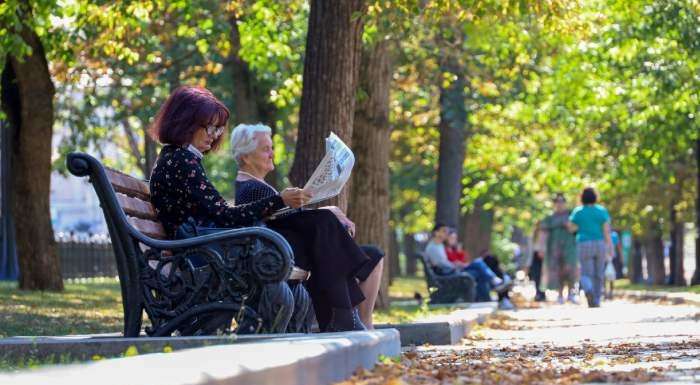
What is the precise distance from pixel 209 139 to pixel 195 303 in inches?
44.9

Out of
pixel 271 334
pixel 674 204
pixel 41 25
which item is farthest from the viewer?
pixel 674 204

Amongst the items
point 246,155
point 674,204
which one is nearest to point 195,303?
point 246,155

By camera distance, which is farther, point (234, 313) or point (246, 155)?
point (246, 155)

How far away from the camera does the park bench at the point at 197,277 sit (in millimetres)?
8156

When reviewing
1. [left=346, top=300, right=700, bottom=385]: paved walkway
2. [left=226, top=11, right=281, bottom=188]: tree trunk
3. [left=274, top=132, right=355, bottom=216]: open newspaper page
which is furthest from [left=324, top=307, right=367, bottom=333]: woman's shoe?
[left=226, top=11, right=281, bottom=188]: tree trunk

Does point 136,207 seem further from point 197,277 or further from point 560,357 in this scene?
point 560,357

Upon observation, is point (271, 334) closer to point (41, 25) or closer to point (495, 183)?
point (41, 25)

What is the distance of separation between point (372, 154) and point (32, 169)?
17.7 feet

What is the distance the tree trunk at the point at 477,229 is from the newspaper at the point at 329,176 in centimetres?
3862

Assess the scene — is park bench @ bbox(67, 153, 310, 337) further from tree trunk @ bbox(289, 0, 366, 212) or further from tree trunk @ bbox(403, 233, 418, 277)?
tree trunk @ bbox(403, 233, 418, 277)

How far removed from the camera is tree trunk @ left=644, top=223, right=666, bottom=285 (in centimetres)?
4709

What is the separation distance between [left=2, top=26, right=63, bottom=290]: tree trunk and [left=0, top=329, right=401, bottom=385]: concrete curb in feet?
49.5

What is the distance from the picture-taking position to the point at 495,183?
45.7 metres

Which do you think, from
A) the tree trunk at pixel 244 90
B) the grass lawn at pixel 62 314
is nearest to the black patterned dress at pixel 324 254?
the grass lawn at pixel 62 314
